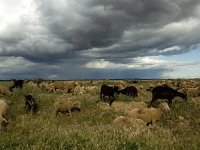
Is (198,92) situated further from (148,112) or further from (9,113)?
(9,113)

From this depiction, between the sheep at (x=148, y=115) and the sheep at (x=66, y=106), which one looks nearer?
the sheep at (x=148, y=115)

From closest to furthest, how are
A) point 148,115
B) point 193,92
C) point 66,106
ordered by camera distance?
point 148,115, point 66,106, point 193,92

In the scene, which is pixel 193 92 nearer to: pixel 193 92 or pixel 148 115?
pixel 193 92

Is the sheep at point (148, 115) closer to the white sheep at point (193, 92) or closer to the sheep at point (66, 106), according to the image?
the sheep at point (66, 106)

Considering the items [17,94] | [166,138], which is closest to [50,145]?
[166,138]

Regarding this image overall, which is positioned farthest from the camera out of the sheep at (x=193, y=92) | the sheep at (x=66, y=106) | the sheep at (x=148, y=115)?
the sheep at (x=193, y=92)

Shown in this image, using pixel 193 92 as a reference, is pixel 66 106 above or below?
below

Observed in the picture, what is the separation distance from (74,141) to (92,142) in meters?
0.57

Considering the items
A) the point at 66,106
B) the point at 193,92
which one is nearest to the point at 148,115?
the point at 66,106

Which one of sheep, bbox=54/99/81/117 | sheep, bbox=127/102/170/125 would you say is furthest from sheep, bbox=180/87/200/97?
sheep, bbox=127/102/170/125

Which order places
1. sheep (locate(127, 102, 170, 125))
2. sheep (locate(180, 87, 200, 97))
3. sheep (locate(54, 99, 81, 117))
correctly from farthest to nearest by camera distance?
sheep (locate(180, 87, 200, 97))
sheep (locate(54, 99, 81, 117))
sheep (locate(127, 102, 170, 125))

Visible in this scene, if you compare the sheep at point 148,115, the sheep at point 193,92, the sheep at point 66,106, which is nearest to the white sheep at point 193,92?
the sheep at point 193,92

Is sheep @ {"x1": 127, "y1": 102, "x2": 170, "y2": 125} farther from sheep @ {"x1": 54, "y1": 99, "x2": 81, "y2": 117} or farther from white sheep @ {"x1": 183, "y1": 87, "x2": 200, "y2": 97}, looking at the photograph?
white sheep @ {"x1": 183, "y1": 87, "x2": 200, "y2": 97}

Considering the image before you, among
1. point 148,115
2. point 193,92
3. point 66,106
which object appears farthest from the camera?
point 193,92
